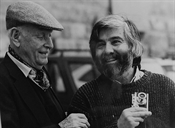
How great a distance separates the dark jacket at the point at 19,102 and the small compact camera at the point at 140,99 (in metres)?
0.48

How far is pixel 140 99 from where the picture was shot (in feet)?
7.10

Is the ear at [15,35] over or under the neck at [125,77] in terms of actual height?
over

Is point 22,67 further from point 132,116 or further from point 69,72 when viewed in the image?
point 69,72

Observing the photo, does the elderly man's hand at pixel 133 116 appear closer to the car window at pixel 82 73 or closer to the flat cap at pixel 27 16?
the flat cap at pixel 27 16

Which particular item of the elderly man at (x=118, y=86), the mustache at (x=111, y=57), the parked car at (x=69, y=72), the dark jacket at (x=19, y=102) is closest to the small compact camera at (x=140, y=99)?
the elderly man at (x=118, y=86)

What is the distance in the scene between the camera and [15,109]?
2.05 metres

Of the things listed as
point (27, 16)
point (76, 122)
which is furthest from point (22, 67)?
point (76, 122)

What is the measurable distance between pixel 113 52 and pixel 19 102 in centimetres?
60

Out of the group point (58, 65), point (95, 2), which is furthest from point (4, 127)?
point (95, 2)

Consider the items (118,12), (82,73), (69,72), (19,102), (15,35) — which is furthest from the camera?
(118,12)

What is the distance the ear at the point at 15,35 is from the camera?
2.21 meters

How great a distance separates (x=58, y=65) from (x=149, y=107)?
240 cm

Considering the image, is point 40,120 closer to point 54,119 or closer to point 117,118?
point 54,119

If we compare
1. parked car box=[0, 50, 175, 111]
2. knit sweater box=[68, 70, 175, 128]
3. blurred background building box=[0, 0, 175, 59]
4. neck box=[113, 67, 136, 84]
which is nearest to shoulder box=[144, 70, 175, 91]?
knit sweater box=[68, 70, 175, 128]
